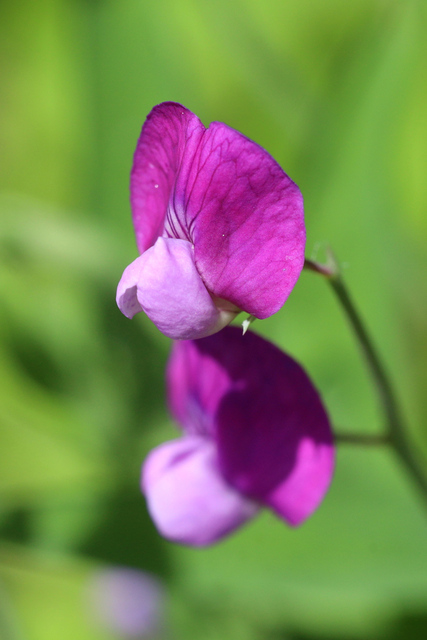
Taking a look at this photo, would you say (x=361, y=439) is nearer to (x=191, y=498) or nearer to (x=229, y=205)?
(x=191, y=498)

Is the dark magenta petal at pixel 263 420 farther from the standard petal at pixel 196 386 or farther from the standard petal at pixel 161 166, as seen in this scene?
the standard petal at pixel 161 166

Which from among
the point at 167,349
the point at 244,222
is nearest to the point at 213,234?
the point at 244,222

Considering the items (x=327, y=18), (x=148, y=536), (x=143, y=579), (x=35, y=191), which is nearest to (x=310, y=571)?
(x=148, y=536)

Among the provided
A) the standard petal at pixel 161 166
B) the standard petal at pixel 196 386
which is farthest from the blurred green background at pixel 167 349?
the standard petal at pixel 161 166

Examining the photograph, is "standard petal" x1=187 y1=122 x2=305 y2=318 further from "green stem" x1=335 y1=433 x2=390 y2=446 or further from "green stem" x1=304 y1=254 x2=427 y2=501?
"green stem" x1=335 y1=433 x2=390 y2=446

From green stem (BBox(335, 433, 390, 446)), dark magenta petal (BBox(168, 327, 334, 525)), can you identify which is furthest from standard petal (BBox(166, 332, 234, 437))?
green stem (BBox(335, 433, 390, 446))
